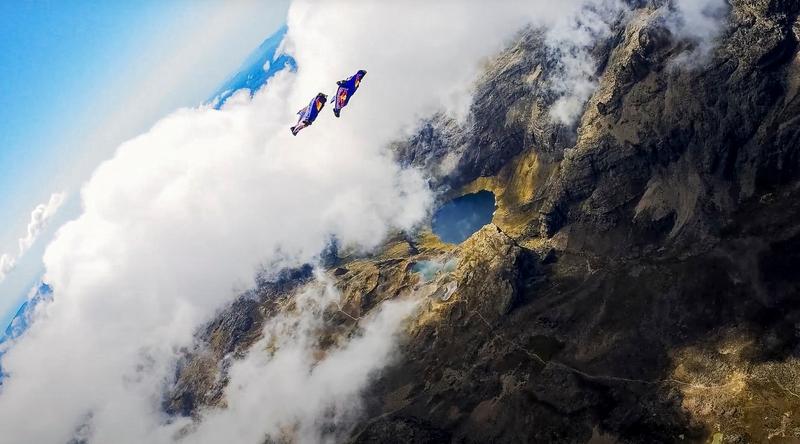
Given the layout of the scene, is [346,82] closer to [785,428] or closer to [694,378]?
[694,378]

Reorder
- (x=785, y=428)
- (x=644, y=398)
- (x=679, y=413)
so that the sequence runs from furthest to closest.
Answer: (x=644, y=398)
(x=679, y=413)
(x=785, y=428)

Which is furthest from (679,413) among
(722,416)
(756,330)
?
(756,330)

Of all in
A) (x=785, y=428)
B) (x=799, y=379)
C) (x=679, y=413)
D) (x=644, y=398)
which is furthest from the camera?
(x=644, y=398)

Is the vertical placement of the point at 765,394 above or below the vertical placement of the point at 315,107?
below

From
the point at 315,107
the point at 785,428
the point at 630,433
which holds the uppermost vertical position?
the point at 315,107

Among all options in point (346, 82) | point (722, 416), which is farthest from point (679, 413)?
point (346, 82)

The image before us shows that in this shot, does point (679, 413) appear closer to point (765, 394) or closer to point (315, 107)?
point (765, 394)

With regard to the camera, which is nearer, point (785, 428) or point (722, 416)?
point (785, 428)

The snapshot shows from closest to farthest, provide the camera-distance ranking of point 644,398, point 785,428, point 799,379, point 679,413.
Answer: point 785,428
point 799,379
point 679,413
point 644,398

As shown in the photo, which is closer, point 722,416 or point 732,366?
point 722,416
